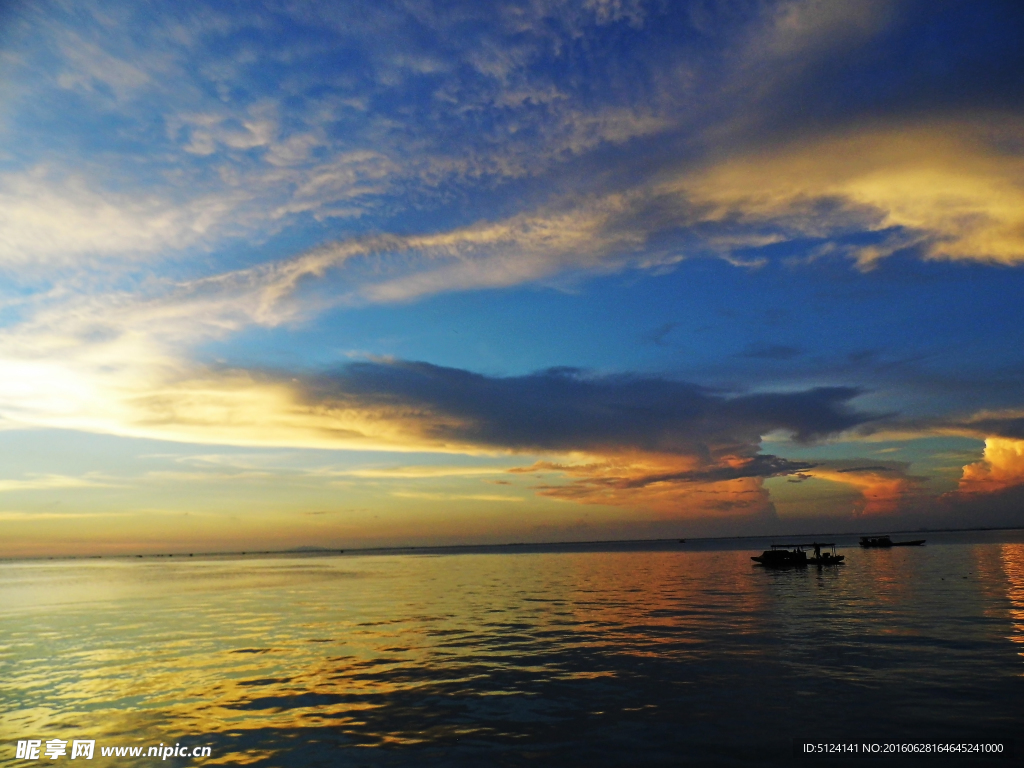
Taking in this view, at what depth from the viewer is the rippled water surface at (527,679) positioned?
1956cm

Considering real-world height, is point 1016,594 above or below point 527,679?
above

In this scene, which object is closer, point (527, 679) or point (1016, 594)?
point (527, 679)

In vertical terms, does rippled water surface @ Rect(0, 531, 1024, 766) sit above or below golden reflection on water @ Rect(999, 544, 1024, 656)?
below

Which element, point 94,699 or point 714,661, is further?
point 714,661

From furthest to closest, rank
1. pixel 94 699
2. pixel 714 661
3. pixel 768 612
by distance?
pixel 768 612
pixel 714 661
pixel 94 699

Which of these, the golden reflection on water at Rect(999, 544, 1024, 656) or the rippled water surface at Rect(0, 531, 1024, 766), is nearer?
the rippled water surface at Rect(0, 531, 1024, 766)

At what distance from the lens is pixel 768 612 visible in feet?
150

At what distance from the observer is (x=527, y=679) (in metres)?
27.0

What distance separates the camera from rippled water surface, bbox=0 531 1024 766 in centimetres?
1956

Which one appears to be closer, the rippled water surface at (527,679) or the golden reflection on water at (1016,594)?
the rippled water surface at (527,679)

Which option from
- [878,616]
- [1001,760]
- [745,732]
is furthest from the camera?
[878,616]

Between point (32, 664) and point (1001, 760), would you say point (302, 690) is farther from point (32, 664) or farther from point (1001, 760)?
point (1001, 760)

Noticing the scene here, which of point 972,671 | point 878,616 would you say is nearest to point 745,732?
point 972,671

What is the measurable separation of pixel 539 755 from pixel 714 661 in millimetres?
14260
